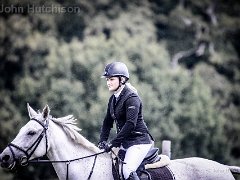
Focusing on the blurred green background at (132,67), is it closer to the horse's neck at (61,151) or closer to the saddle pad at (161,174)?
the saddle pad at (161,174)

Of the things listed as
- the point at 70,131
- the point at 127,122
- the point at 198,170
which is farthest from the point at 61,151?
the point at 198,170

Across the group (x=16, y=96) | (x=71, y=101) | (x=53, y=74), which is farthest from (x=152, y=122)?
(x=16, y=96)

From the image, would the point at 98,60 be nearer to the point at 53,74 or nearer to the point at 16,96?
the point at 53,74

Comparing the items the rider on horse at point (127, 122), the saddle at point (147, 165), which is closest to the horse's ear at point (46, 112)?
the rider on horse at point (127, 122)

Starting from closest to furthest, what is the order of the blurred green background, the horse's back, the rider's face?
the rider's face → the horse's back → the blurred green background

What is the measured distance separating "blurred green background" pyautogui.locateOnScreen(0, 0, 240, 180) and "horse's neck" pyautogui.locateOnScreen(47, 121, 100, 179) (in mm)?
20294

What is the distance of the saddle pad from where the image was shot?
7.89 meters

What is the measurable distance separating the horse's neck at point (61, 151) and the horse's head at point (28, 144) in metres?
0.15

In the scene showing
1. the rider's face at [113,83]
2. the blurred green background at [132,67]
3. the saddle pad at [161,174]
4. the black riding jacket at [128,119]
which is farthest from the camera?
the blurred green background at [132,67]

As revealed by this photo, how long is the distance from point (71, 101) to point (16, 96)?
4.65 metres

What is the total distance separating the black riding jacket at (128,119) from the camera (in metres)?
7.42

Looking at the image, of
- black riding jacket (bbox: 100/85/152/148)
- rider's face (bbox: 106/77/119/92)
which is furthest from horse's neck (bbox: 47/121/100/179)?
rider's face (bbox: 106/77/119/92)

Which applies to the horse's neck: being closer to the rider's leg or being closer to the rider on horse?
the rider on horse

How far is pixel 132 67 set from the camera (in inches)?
1204
